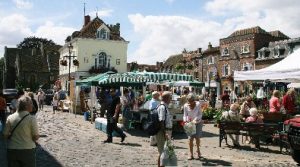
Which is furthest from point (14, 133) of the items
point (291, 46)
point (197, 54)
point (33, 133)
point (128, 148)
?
point (197, 54)

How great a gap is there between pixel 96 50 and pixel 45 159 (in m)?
44.0

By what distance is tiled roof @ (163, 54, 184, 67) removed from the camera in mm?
84819

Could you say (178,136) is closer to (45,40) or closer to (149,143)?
(149,143)

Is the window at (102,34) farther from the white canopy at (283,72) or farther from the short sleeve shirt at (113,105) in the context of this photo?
the white canopy at (283,72)

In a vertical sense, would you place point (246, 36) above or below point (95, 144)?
above

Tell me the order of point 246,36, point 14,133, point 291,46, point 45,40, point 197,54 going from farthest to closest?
point 45,40
point 197,54
point 246,36
point 291,46
point 14,133

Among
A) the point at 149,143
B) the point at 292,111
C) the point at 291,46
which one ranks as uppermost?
the point at 291,46

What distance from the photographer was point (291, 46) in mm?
56062

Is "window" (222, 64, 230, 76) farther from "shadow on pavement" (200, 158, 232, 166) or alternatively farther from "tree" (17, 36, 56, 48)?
"shadow on pavement" (200, 158, 232, 166)

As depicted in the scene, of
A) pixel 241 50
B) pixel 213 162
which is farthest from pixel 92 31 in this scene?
pixel 213 162

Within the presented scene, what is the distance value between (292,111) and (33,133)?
10.8 metres

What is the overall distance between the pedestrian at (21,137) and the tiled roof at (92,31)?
47549mm

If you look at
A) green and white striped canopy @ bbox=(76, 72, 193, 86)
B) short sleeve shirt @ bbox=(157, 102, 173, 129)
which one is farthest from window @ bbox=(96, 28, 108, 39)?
short sleeve shirt @ bbox=(157, 102, 173, 129)

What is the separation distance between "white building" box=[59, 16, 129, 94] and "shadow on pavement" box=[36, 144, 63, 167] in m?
40.7
